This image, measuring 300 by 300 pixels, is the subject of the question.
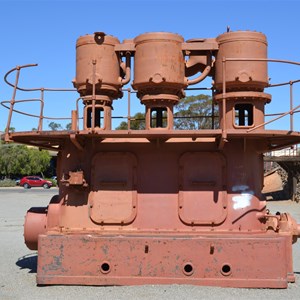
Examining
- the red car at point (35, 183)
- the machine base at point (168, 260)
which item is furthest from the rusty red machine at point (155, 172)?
the red car at point (35, 183)

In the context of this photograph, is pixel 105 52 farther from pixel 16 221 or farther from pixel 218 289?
pixel 16 221

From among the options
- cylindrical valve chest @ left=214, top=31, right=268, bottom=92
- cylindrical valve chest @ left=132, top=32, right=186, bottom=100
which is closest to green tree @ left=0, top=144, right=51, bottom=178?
cylindrical valve chest @ left=132, top=32, right=186, bottom=100

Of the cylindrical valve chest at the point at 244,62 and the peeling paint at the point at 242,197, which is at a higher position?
the cylindrical valve chest at the point at 244,62

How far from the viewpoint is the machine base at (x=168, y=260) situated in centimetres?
784

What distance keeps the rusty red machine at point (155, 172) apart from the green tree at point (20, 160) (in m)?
51.0

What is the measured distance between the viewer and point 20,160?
5856 cm

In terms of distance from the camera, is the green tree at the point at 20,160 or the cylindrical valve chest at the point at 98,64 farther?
the green tree at the point at 20,160

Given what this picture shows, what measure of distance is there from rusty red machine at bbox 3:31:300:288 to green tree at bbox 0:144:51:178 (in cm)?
5102

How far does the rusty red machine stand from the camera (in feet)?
26.3

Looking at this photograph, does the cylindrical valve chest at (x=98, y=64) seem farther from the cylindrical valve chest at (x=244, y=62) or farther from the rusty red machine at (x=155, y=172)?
the cylindrical valve chest at (x=244, y=62)

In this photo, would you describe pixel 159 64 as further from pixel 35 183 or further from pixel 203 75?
pixel 35 183

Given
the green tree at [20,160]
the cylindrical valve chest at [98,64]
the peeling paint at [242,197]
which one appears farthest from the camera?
the green tree at [20,160]

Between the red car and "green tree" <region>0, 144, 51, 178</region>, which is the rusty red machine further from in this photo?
"green tree" <region>0, 144, 51, 178</region>

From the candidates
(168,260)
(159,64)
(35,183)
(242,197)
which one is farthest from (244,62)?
(35,183)
